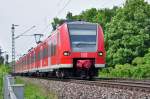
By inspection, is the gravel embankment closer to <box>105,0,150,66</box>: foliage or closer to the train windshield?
the train windshield

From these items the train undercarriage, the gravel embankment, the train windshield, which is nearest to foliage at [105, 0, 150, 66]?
the train undercarriage

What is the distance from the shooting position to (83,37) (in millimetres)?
28422

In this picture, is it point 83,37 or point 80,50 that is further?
point 83,37

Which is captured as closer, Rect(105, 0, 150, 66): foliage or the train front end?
the train front end

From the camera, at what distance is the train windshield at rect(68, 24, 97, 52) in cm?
2820

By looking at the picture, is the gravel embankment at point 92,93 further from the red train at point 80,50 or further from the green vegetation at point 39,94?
the red train at point 80,50

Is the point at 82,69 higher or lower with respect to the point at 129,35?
lower

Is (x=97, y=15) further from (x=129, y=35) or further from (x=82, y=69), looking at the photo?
(x=82, y=69)

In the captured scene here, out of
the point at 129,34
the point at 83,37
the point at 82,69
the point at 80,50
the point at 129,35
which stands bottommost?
the point at 82,69

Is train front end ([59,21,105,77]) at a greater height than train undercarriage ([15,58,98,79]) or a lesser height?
greater

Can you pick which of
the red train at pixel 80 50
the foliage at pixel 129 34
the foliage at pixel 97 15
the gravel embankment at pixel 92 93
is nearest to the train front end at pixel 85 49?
the red train at pixel 80 50

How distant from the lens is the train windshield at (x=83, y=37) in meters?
28.2

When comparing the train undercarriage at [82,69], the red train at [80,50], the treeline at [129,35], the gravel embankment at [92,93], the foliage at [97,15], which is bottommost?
the gravel embankment at [92,93]

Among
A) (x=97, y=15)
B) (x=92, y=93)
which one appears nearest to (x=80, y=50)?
(x=92, y=93)
